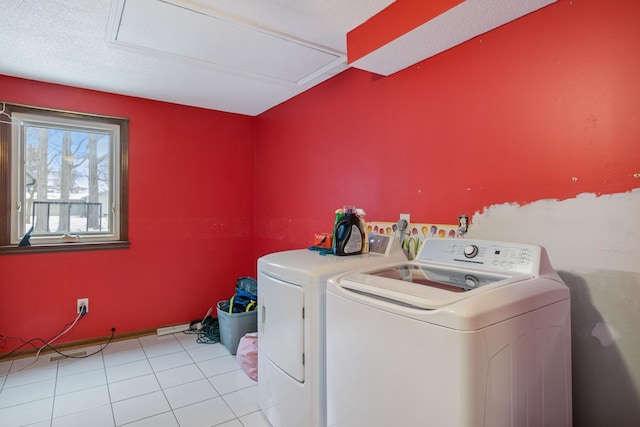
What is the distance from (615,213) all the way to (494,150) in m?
0.54

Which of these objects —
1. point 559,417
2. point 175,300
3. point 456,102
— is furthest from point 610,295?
point 175,300

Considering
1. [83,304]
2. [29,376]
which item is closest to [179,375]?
[29,376]

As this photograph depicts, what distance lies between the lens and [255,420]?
1.96 m

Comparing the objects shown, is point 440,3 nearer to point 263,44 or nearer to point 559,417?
point 263,44

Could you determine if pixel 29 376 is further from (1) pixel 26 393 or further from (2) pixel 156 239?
(2) pixel 156 239

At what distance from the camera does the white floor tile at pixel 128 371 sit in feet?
7.95

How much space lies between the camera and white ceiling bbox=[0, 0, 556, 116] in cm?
167

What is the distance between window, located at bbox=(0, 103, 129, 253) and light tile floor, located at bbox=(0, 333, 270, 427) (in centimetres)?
95

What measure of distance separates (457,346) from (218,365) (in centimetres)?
227

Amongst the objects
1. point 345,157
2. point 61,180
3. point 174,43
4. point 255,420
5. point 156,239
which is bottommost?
point 255,420

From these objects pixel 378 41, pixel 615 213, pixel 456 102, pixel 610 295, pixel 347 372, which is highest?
pixel 378 41

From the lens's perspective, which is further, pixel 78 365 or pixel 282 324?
pixel 78 365

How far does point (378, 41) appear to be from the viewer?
5.74 ft

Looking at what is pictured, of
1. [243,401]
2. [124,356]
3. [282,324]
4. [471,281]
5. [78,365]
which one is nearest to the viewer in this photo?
[471,281]
